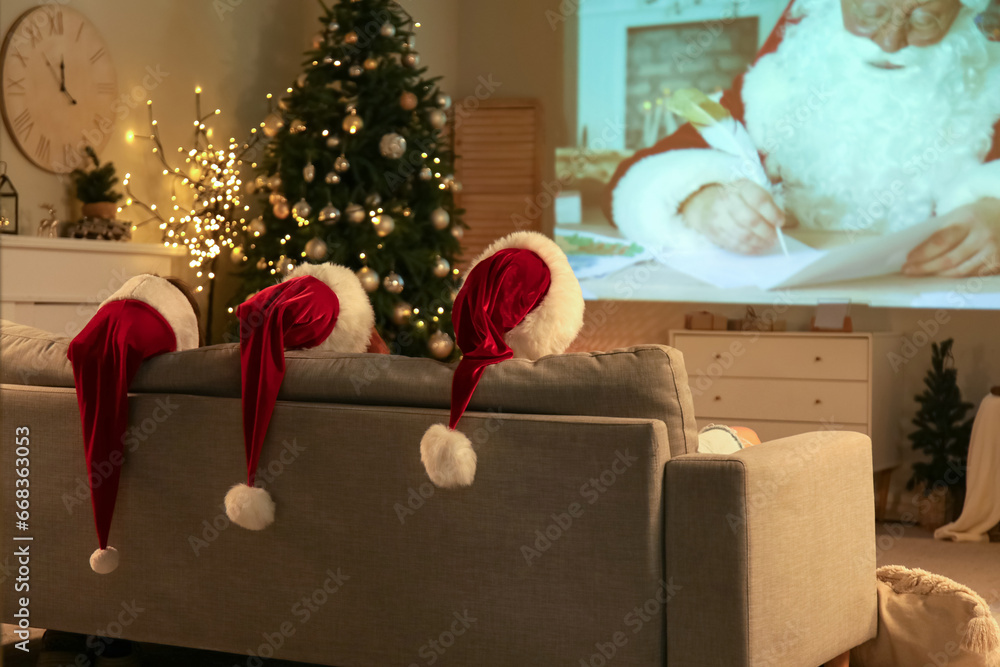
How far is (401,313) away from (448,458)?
9.65 feet

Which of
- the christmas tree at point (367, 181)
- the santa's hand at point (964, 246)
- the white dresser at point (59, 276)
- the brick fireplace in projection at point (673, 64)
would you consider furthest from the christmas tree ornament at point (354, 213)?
the santa's hand at point (964, 246)

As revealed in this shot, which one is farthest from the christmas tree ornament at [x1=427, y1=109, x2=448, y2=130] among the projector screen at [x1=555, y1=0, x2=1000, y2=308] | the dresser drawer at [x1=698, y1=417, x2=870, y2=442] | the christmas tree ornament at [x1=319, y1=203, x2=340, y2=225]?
the dresser drawer at [x1=698, y1=417, x2=870, y2=442]

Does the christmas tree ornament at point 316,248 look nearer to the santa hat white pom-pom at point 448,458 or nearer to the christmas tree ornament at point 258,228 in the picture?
the christmas tree ornament at point 258,228

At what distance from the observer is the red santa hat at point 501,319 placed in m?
1.84

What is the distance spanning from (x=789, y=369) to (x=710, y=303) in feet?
2.90

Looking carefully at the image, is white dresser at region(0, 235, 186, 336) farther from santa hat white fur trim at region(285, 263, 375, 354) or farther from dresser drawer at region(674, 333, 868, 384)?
dresser drawer at region(674, 333, 868, 384)

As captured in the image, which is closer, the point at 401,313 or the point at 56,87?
the point at 56,87

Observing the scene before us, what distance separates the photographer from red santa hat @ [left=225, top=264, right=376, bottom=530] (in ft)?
6.54

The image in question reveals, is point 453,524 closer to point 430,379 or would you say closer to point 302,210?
point 430,379

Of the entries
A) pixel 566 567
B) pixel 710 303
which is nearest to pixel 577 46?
pixel 710 303

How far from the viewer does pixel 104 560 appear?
211cm

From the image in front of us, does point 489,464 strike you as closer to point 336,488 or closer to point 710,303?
point 336,488

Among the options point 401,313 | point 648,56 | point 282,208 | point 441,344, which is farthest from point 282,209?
point 648,56

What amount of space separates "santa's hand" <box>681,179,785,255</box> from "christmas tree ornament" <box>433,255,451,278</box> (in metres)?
1.37
